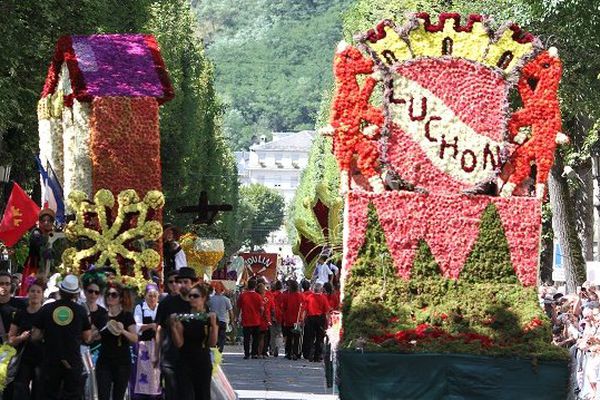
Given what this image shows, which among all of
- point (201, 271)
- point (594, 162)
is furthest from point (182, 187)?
point (594, 162)

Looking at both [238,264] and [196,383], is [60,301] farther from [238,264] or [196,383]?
[238,264]

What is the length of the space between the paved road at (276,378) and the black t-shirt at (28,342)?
6.44 m

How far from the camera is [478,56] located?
2186 centimetres

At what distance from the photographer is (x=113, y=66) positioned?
2714cm

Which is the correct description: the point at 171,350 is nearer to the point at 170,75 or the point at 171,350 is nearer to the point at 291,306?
the point at 291,306

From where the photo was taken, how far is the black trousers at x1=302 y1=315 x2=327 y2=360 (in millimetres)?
35875

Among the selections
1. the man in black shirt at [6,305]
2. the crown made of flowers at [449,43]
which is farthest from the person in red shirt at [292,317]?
the man in black shirt at [6,305]

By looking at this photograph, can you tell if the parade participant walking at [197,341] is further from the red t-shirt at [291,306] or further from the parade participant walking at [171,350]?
the red t-shirt at [291,306]

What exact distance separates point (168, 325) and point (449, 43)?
5.72 m

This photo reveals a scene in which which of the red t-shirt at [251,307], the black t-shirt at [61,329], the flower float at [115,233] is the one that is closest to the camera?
the black t-shirt at [61,329]

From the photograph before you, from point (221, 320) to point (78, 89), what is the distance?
4781mm

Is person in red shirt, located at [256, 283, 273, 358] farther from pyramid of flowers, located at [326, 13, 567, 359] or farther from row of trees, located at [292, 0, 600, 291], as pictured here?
pyramid of flowers, located at [326, 13, 567, 359]

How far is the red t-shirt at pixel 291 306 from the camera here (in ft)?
120

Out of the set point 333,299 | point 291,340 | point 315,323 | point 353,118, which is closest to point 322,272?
point 291,340
